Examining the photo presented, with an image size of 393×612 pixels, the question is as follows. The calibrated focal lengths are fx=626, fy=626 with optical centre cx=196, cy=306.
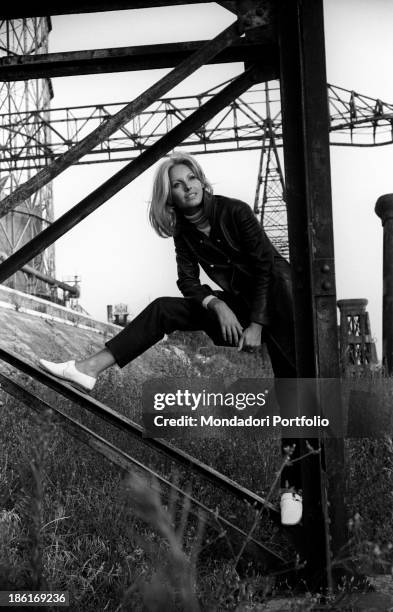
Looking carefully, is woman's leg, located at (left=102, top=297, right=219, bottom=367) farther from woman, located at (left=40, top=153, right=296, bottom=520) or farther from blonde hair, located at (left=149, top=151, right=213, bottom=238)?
blonde hair, located at (left=149, top=151, right=213, bottom=238)

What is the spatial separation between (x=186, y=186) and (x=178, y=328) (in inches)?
29.5

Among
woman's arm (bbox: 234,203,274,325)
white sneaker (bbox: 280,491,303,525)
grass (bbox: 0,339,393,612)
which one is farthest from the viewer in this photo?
woman's arm (bbox: 234,203,274,325)

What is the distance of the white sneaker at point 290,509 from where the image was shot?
2453 millimetres

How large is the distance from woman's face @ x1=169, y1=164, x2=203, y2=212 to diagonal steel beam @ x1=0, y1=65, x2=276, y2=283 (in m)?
0.64

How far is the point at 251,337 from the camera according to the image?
9.69 ft

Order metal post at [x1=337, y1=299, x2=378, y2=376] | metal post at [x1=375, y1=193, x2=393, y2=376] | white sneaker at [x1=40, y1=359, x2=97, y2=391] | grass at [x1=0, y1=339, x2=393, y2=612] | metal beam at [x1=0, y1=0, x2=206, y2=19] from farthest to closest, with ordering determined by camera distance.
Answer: metal post at [x1=337, y1=299, x2=378, y2=376] < metal post at [x1=375, y1=193, x2=393, y2=376] < white sneaker at [x1=40, y1=359, x2=97, y2=391] < metal beam at [x1=0, y1=0, x2=206, y2=19] < grass at [x1=0, y1=339, x2=393, y2=612]

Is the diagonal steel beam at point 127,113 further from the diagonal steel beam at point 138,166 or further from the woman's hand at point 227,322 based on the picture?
the woman's hand at point 227,322

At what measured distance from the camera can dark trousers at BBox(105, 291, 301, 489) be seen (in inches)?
114

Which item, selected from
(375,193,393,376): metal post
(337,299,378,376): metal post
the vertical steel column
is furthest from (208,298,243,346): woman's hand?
(337,299,378,376): metal post

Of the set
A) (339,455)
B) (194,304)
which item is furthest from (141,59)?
(339,455)

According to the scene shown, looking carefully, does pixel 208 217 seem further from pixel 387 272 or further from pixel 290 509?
pixel 387 272

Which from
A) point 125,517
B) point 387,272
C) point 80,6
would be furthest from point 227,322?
point 387,272

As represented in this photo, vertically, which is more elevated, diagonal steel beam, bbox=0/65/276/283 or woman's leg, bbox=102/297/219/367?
diagonal steel beam, bbox=0/65/276/283


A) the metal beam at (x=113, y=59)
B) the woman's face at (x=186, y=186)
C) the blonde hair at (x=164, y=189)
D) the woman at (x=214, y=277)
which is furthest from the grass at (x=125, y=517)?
the metal beam at (x=113, y=59)
